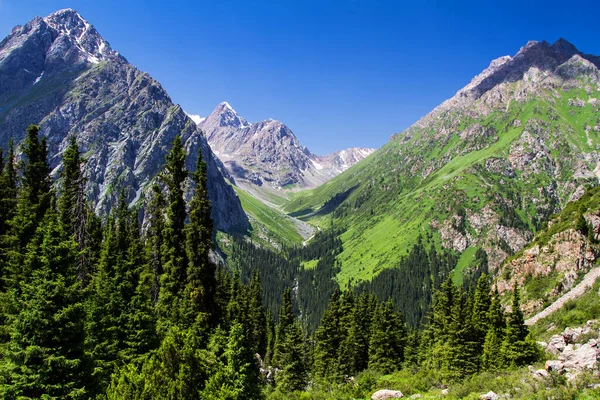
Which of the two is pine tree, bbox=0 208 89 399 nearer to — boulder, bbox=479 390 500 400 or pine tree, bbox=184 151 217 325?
pine tree, bbox=184 151 217 325

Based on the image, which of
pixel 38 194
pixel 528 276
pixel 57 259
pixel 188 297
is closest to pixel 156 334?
pixel 188 297

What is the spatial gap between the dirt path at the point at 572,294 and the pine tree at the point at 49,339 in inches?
2739

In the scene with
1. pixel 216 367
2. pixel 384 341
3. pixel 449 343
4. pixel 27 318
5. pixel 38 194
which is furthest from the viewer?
pixel 384 341

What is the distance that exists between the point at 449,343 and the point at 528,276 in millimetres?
42150

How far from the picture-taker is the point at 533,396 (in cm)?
2259

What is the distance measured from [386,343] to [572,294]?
32980mm

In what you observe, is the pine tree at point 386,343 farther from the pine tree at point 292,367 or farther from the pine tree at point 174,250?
the pine tree at point 174,250

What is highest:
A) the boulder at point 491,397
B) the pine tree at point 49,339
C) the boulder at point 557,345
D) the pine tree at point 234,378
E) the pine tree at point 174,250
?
the pine tree at point 174,250

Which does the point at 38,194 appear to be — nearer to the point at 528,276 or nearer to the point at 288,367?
the point at 288,367

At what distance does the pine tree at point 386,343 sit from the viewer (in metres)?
63.8

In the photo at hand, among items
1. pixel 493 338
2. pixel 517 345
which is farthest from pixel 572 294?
pixel 517 345

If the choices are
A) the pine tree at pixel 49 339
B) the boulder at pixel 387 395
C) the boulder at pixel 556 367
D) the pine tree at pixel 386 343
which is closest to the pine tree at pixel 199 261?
the pine tree at pixel 49 339

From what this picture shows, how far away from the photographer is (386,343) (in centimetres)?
6550

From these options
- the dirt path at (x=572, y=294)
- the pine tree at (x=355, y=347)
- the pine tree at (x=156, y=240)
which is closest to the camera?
the pine tree at (x=156, y=240)
